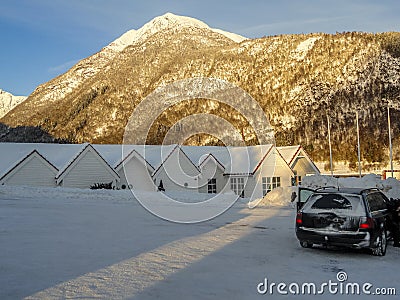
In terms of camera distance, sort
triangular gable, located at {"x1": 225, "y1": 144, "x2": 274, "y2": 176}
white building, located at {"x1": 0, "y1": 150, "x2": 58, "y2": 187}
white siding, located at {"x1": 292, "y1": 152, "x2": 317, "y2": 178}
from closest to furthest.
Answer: white building, located at {"x1": 0, "y1": 150, "x2": 58, "y2": 187}
triangular gable, located at {"x1": 225, "y1": 144, "x2": 274, "y2": 176}
white siding, located at {"x1": 292, "y1": 152, "x2": 317, "y2": 178}

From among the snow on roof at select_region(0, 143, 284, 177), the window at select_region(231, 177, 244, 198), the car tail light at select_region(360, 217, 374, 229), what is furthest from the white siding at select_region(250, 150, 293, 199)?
the car tail light at select_region(360, 217, 374, 229)

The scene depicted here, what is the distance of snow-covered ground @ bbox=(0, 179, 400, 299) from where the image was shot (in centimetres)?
695

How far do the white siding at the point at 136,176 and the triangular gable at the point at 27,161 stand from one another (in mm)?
6341

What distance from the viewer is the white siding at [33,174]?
34.1 metres

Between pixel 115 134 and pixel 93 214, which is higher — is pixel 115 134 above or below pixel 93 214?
above

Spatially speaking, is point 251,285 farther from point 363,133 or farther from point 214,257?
point 363,133

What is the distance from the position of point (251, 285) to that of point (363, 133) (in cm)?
9440

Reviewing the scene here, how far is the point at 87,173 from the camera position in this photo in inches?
1452

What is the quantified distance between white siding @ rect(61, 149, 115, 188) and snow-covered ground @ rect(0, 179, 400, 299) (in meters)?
21.1

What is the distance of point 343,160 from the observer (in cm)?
7988

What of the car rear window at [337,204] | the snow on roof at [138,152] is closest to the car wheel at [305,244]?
the car rear window at [337,204]

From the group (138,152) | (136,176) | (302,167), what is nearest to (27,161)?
(136,176)

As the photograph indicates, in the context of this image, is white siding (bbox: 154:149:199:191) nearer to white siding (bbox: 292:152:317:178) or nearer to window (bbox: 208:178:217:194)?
window (bbox: 208:178:217:194)

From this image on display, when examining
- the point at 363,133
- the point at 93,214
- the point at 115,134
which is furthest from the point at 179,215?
the point at 115,134
